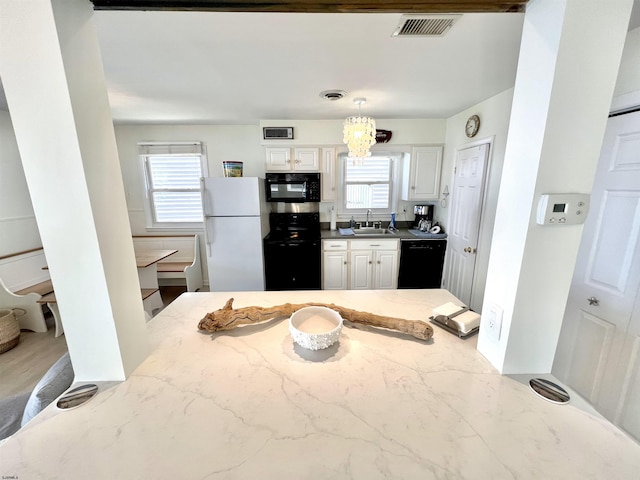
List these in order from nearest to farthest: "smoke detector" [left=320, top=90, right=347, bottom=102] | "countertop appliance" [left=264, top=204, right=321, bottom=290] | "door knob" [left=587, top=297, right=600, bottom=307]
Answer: "door knob" [left=587, top=297, right=600, bottom=307] < "smoke detector" [left=320, top=90, right=347, bottom=102] < "countertop appliance" [left=264, top=204, right=321, bottom=290]

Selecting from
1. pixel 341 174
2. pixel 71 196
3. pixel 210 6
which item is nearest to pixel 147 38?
pixel 210 6

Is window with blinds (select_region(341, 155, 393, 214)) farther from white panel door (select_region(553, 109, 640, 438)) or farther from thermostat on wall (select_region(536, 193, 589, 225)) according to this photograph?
thermostat on wall (select_region(536, 193, 589, 225))

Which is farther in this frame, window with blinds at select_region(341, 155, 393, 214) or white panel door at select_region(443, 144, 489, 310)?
window with blinds at select_region(341, 155, 393, 214)

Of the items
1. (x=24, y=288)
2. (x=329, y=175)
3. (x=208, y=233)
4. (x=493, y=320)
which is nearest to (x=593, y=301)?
(x=493, y=320)

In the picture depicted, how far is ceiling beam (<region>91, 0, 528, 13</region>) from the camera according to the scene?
0.71 m

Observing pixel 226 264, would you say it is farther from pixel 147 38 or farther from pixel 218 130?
pixel 147 38

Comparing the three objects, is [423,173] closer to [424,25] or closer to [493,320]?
[424,25]

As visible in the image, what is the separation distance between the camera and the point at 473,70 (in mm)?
1773

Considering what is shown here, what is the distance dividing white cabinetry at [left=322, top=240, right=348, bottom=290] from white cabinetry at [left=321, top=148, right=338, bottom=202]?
0.66 meters

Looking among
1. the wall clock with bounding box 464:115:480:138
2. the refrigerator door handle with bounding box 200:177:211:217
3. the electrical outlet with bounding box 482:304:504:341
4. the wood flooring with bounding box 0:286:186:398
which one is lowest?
the wood flooring with bounding box 0:286:186:398

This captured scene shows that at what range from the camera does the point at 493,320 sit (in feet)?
2.82

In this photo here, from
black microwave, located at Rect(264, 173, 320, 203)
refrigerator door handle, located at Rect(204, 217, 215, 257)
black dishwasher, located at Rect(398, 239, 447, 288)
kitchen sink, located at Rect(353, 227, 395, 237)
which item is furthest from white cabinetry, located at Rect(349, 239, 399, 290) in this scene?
refrigerator door handle, located at Rect(204, 217, 215, 257)

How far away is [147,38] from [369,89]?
1588 millimetres

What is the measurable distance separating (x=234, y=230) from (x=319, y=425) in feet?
8.61
